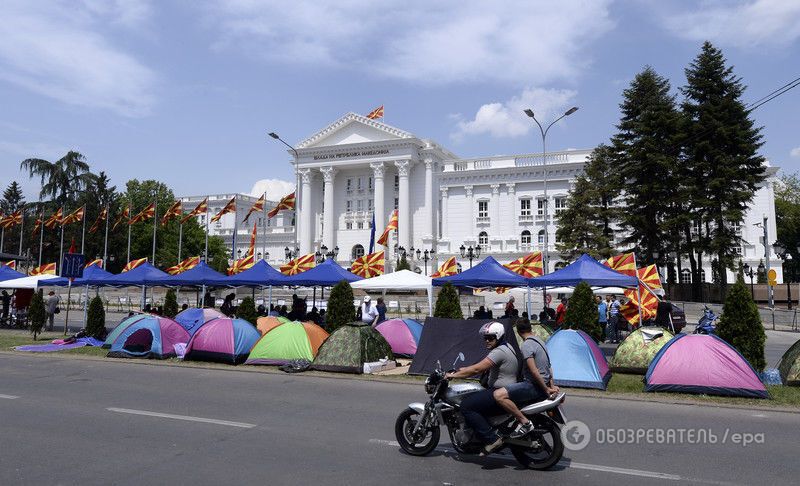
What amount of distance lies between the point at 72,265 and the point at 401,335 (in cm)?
1175

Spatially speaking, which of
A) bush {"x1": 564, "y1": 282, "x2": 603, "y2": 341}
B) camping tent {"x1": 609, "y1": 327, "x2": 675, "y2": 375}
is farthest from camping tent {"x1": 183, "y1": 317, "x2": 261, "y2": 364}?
camping tent {"x1": 609, "y1": 327, "x2": 675, "y2": 375}

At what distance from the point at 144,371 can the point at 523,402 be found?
1078cm

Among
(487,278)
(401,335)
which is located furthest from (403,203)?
(401,335)

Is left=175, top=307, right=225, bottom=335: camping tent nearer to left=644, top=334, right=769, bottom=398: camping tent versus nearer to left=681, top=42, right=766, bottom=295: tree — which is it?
left=644, top=334, right=769, bottom=398: camping tent

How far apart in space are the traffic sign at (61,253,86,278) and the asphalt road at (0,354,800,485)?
8.65 meters

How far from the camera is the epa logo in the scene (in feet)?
23.7

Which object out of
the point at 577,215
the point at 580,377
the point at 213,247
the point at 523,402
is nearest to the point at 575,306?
the point at 580,377

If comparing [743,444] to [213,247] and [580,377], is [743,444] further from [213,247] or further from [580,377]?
[213,247]

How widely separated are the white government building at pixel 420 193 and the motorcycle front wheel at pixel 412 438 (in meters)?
58.8

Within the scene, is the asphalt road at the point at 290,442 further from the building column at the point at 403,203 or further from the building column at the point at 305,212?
the building column at the point at 305,212

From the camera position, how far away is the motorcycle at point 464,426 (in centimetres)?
618

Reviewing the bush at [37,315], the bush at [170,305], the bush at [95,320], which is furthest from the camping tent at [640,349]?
the bush at [37,315]

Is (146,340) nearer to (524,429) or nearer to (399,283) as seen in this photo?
(399,283)

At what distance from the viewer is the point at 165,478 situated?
5680 millimetres
